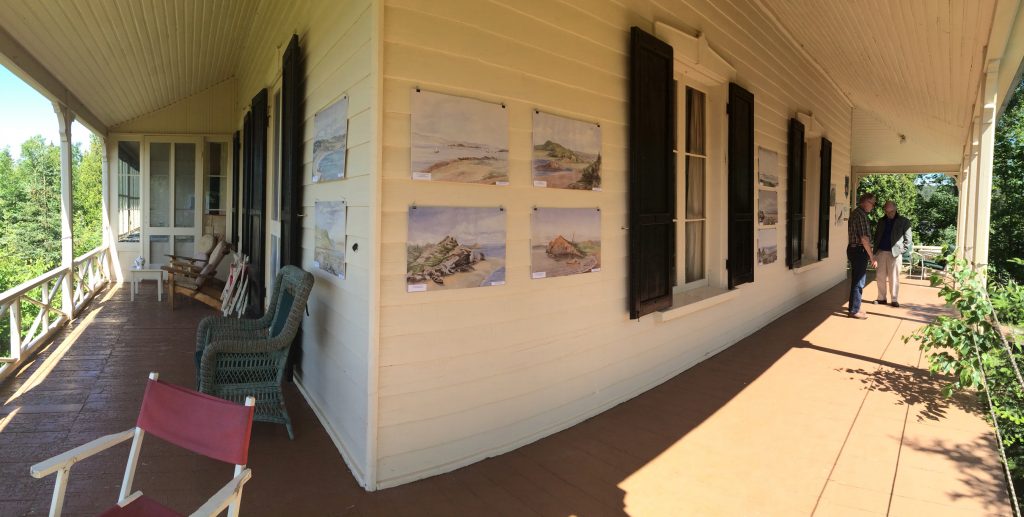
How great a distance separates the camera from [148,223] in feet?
29.5

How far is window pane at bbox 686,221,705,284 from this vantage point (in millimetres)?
4660

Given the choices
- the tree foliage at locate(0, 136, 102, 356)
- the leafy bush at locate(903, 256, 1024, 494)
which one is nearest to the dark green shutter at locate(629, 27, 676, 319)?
the leafy bush at locate(903, 256, 1024, 494)

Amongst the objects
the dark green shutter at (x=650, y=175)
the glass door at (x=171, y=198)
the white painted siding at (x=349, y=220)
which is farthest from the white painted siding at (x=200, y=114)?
the dark green shutter at (x=650, y=175)

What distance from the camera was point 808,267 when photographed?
7.41 m

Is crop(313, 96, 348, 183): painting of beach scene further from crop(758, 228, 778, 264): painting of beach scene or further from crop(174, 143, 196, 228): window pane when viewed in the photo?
crop(174, 143, 196, 228): window pane

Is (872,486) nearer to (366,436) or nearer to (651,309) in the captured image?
(651,309)

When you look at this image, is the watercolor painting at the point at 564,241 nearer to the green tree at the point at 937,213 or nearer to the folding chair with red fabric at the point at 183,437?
the folding chair with red fabric at the point at 183,437

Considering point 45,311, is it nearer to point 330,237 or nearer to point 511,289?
point 330,237

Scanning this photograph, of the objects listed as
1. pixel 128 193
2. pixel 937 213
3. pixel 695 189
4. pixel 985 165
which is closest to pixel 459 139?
pixel 695 189

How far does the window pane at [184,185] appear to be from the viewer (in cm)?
907

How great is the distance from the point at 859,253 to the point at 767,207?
5.94ft

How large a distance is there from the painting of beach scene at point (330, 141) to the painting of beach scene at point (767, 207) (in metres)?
4.40

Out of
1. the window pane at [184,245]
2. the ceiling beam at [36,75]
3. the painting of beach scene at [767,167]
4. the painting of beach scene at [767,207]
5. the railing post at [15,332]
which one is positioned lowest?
the railing post at [15,332]

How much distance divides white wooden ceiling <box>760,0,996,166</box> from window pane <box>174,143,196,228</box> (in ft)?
29.0
